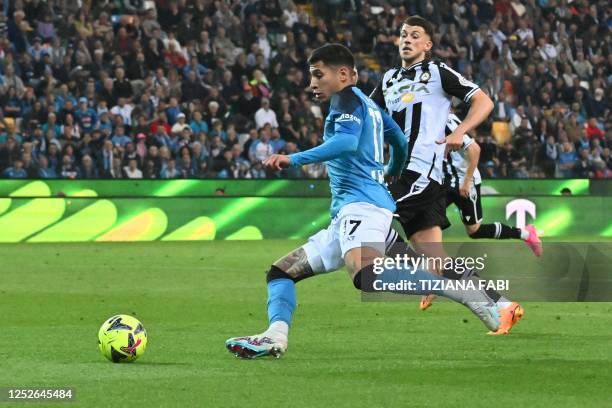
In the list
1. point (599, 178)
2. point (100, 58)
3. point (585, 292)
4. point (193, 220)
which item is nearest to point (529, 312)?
point (585, 292)

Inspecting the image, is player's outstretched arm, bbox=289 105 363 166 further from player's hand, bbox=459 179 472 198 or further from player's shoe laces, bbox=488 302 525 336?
player's hand, bbox=459 179 472 198

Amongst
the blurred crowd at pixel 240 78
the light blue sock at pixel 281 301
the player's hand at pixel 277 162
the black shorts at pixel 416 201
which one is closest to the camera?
the player's hand at pixel 277 162

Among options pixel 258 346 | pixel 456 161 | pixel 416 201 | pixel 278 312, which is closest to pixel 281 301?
pixel 278 312

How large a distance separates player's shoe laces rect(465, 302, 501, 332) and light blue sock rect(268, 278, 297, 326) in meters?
1.44

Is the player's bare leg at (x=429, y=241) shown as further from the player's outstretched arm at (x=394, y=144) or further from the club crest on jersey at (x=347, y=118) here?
the club crest on jersey at (x=347, y=118)

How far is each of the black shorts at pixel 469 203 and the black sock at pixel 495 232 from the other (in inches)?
17.3

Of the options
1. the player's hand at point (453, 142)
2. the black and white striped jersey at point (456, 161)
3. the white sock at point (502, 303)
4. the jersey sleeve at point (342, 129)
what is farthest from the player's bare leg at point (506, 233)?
the jersey sleeve at point (342, 129)

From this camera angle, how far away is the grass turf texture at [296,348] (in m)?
7.00

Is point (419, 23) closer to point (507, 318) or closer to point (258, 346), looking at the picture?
point (507, 318)

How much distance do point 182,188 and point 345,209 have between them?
1560cm

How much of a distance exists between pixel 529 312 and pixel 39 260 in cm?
785

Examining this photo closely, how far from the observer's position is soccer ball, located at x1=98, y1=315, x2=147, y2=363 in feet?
27.0

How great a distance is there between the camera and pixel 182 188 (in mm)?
23672

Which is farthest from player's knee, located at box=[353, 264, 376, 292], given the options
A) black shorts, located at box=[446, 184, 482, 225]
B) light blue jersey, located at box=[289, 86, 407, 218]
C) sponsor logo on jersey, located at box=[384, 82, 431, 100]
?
black shorts, located at box=[446, 184, 482, 225]
